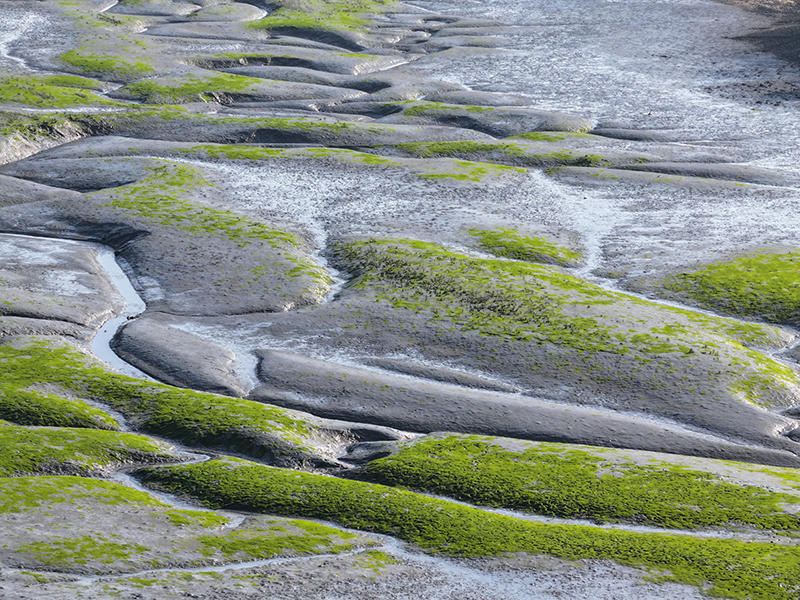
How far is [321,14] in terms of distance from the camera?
6450 centimetres

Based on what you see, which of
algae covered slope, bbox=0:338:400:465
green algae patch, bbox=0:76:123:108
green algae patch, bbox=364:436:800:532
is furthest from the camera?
green algae patch, bbox=0:76:123:108

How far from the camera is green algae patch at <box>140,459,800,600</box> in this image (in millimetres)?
13352

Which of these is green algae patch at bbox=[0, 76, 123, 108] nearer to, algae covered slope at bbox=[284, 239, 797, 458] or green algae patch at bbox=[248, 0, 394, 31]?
green algae patch at bbox=[248, 0, 394, 31]

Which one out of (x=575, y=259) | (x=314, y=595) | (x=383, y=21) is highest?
(x=383, y=21)

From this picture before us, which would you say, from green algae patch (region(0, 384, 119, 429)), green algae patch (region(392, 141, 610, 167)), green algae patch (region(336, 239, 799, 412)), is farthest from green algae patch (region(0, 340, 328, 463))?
green algae patch (region(392, 141, 610, 167))

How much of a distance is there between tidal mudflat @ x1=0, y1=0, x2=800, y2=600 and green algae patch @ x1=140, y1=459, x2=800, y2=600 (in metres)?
0.05

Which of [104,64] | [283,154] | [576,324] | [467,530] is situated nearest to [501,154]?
[283,154]

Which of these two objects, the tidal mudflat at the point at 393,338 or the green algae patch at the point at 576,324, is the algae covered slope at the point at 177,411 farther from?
the green algae patch at the point at 576,324

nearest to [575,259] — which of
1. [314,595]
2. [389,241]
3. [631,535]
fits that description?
[389,241]

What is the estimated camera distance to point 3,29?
56.5m

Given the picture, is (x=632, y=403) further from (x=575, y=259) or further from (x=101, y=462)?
(x=101, y=462)

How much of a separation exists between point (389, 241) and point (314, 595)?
15740mm

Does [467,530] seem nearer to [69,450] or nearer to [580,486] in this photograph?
[580,486]

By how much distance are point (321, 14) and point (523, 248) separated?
4194 cm
